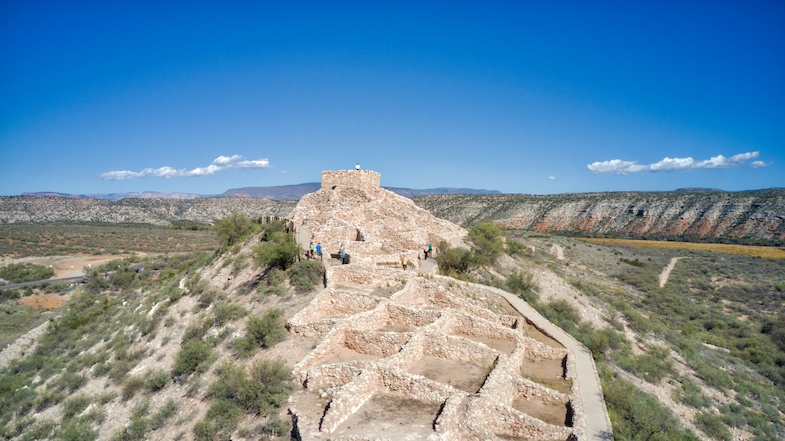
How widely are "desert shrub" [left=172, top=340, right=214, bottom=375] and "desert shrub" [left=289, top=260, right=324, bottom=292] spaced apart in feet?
14.9

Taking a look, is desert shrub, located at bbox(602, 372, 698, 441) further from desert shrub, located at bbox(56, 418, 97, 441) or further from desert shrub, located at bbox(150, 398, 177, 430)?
desert shrub, located at bbox(56, 418, 97, 441)

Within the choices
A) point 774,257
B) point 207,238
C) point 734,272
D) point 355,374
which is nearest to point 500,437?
point 355,374

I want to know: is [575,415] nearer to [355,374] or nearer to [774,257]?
[355,374]

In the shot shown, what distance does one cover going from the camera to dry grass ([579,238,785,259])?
5094cm

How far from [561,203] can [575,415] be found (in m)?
85.5

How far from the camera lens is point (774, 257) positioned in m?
48.4

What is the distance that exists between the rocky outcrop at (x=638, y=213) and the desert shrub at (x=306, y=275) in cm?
5991

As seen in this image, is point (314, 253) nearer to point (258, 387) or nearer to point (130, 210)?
point (258, 387)

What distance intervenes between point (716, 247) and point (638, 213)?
21250 millimetres

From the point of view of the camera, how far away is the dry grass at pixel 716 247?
50938 mm

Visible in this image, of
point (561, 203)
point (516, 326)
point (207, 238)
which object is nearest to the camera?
point (516, 326)

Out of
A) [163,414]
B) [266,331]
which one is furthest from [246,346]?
[163,414]

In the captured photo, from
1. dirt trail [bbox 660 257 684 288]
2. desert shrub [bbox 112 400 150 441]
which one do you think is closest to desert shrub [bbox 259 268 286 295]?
desert shrub [bbox 112 400 150 441]

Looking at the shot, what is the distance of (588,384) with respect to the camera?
11414 millimetres
